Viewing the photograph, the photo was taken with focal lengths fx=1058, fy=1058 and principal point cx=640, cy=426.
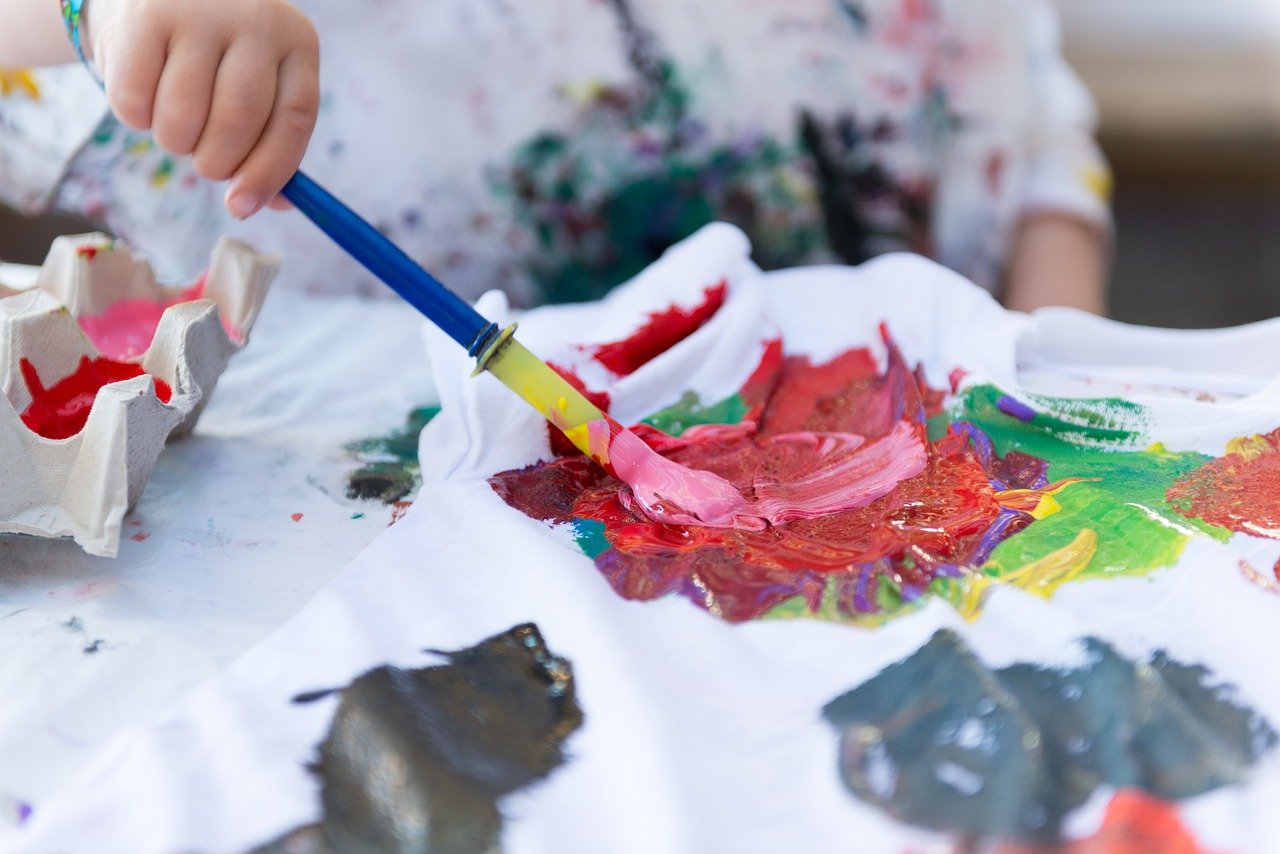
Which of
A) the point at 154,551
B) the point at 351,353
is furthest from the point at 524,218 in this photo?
the point at 154,551

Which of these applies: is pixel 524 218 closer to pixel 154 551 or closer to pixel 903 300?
pixel 903 300

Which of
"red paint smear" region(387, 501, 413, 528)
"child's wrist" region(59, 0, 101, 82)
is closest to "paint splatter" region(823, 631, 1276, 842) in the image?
"red paint smear" region(387, 501, 413, 528)

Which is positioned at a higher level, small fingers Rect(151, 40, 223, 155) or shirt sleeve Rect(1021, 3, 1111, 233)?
small fingers Rect(151, 40, 223, 155)

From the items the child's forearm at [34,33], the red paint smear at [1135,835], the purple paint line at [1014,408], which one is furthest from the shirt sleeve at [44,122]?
the red paint smear at [1135,835]

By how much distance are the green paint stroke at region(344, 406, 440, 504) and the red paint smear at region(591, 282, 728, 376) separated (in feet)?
0.33

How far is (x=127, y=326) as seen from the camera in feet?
1.71

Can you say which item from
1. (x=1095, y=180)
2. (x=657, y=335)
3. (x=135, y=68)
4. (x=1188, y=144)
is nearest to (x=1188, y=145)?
(x=1188, y=144)

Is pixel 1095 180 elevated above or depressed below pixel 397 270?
below

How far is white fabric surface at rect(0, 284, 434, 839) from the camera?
33 centimetres

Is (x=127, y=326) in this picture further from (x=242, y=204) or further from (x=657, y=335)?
(x=657, y=335)

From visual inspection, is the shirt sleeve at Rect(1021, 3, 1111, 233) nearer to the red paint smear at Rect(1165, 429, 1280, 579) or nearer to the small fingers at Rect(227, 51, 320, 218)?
the red paint smear at Rect(1165, 429, 1280, 579)

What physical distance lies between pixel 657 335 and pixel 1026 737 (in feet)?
1.07

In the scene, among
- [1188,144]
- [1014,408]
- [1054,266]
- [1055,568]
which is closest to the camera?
[1055,568]

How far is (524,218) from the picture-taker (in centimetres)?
79
